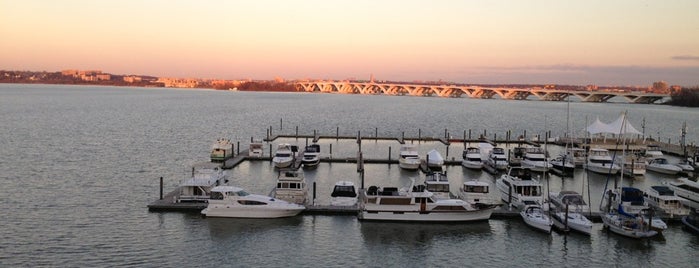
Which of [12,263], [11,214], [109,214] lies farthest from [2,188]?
[12,263]

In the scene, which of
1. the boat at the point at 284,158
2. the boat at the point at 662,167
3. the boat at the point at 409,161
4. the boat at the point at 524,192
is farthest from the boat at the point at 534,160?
the boat at the point at 284,158

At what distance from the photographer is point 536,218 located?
21.7 meters

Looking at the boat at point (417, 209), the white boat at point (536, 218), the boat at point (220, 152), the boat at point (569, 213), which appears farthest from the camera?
the boat at point (220, 152)

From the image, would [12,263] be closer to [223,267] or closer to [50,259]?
[50,259]

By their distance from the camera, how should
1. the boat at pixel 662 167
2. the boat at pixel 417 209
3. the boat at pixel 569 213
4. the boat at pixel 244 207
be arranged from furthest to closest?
1. the boat at pixel 662 167
2. the boat at pixel 244 207
3. the boat at pixel 417 209
4. the boat at pixel 569 213

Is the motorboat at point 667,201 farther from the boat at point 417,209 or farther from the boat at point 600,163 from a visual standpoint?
the boat at point 600,163

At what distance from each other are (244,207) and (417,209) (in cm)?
655

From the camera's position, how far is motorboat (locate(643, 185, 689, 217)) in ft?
76.7

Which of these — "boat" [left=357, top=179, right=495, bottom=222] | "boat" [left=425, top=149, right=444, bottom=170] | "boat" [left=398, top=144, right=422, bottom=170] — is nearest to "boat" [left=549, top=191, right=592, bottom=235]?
"boat" [left=357, top=179, right=495, bottom=222]

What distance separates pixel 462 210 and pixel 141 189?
1533 cm

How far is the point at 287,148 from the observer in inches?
Result: 1439

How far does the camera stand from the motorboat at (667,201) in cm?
2338

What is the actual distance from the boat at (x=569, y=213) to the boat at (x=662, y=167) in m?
14.7

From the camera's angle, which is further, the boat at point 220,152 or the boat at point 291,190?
the boat at point 220,152
